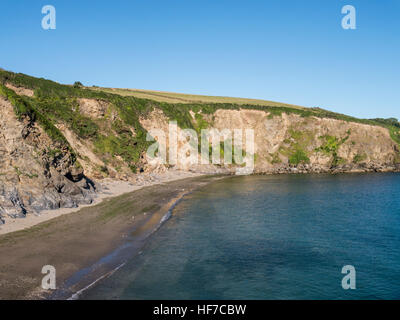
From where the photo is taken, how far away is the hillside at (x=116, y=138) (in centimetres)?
3142

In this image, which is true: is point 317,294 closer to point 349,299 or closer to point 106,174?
point 349,299

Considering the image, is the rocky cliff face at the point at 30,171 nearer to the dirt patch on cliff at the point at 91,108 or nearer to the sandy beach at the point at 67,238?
the sandy beach at the point at 67,238

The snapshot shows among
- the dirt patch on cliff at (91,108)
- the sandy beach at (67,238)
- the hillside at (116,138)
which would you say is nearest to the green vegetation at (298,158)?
the hillside at (116,138)

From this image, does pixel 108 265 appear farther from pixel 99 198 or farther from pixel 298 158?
pixel 298 158

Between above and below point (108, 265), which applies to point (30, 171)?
above

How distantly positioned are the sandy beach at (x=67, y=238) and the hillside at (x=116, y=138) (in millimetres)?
3296

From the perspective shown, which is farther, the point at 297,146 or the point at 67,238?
the point at 297,146

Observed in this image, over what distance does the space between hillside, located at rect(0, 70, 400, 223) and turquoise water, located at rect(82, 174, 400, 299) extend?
44.5 ft

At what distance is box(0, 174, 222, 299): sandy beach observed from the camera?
16.7 meters

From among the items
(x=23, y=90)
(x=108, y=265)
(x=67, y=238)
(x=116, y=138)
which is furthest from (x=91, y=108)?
(x=108, y=265)

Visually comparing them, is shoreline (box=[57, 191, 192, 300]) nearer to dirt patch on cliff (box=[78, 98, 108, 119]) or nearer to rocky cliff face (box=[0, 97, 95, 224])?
rocky cliff face (box=[0, 97, 95, 224])

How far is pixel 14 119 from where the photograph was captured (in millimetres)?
31828

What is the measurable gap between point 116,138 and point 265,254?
145 ft

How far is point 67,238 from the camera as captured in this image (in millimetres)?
23219
